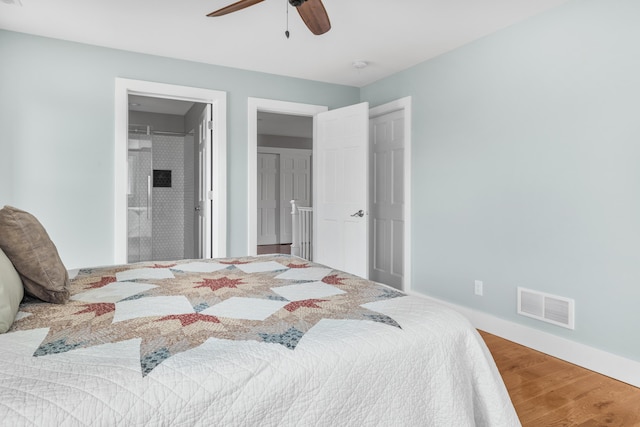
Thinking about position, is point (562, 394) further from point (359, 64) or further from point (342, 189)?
point (359, 64)

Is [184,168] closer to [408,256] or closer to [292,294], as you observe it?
[408,256]

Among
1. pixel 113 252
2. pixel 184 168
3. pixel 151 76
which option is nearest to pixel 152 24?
pixel 151 76

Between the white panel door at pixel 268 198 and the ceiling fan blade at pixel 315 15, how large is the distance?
6.15m

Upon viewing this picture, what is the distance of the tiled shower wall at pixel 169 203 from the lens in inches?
239

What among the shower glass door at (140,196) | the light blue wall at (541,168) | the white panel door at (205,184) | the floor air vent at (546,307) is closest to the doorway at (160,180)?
the shower glass door at (140,196)

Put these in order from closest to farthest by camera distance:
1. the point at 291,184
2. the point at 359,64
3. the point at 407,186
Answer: the point at 359,64, the point at 407,186, the point at 291,184

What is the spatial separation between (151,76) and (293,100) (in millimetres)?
1411

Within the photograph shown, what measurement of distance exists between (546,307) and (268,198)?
20.6 feet

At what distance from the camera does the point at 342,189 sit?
13.8ft

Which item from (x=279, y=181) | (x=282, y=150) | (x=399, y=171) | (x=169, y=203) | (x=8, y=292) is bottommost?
(x=8, y=292)

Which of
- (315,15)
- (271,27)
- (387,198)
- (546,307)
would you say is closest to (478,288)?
(546,307)

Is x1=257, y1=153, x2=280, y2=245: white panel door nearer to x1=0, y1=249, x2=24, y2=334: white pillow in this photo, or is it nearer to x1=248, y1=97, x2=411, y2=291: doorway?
x1=248, y1=97, x2=411, y2=291: doorway

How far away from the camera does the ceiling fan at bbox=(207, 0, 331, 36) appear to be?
1955 millimetres

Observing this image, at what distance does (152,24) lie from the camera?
296cm
